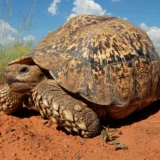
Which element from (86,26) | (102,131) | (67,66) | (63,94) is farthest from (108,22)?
(102,131)

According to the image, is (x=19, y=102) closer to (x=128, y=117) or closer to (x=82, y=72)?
(x=82, y=72)

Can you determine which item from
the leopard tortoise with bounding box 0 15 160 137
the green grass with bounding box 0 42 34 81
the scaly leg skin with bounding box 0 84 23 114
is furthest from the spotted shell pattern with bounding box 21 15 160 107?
the green grass with bounding box 0 42 34 81

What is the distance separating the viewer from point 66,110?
3.51m

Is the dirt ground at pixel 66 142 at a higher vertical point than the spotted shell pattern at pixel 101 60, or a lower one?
lower

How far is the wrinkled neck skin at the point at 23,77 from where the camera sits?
3.97 metres

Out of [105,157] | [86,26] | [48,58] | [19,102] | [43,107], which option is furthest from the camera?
[19,102]

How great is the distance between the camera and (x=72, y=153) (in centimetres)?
325

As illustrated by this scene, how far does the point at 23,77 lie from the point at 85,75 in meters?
Result: 0.94

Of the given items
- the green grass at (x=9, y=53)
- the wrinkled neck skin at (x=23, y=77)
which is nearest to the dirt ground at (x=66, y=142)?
the wrinkled neck skin at (x=23, y=77)

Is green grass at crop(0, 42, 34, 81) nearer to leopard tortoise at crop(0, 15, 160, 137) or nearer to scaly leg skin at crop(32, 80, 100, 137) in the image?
leopard tortoise at crop(0, 15, 160, 137)

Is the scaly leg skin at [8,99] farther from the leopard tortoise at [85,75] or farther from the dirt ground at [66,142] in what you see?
the dirt ground at [66,142]

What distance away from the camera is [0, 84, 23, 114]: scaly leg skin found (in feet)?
14.7

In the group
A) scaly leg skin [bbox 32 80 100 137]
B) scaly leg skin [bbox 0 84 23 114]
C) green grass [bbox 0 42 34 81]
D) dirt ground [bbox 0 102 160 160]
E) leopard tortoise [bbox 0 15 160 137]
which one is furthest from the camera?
green grass [bbox 0 42 34 81]

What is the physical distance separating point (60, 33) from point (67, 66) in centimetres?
83
